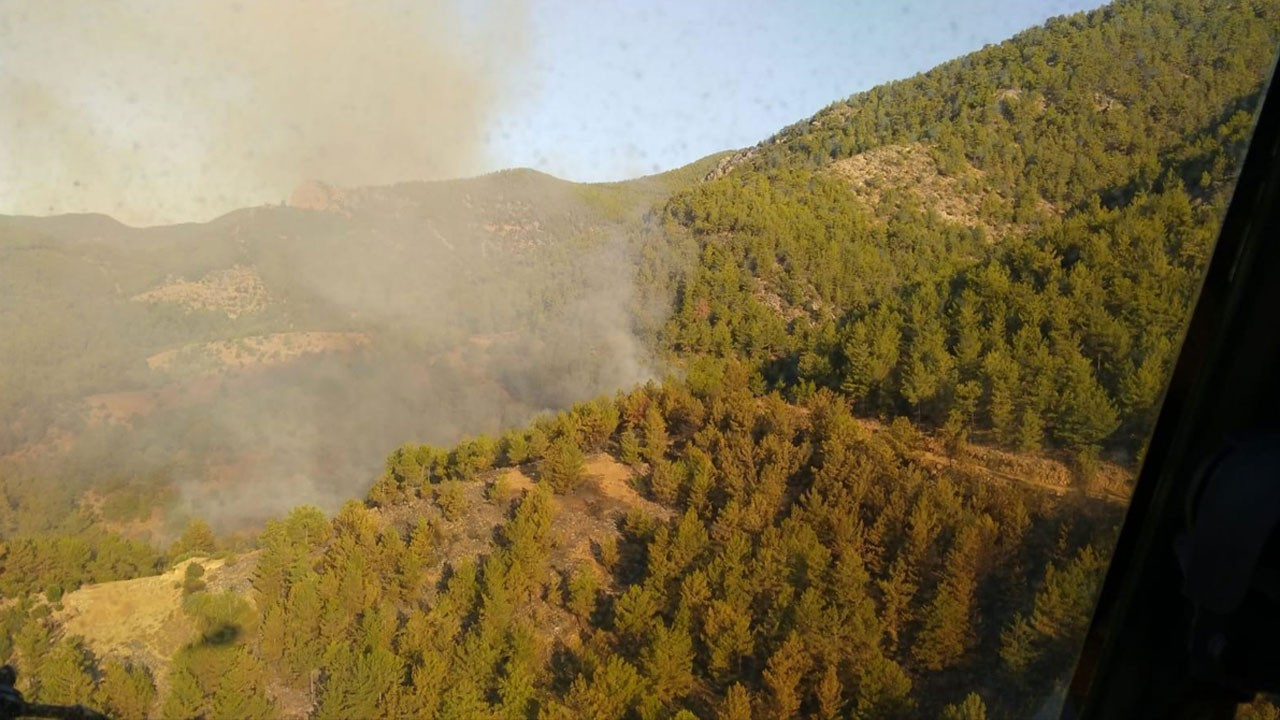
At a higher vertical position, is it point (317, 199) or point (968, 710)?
point (317, 199)

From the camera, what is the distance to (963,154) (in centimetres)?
4922

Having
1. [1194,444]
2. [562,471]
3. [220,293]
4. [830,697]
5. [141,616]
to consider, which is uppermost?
[1194,444]

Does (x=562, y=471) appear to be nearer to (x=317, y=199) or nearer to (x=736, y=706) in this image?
(x=736, y=706)

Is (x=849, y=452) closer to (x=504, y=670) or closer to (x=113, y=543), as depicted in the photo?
(x=504, y=670)

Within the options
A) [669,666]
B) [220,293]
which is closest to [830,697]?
[669,666]

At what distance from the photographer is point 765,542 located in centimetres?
1038

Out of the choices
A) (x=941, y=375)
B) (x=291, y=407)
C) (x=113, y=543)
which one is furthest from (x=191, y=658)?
(x=291, y=407)

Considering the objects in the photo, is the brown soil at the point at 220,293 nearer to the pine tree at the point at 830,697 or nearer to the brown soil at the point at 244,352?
the brown soil at the point at 244,352

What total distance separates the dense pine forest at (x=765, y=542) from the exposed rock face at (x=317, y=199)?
161ft

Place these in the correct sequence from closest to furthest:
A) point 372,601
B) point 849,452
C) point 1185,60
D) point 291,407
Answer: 1. point 372,601
2. point 849,452
3. point 1185,60
4. point 291,407

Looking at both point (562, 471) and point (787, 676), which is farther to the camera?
point (562, 471)

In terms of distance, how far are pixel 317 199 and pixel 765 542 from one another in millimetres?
72140

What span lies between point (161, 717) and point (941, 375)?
1449 cm

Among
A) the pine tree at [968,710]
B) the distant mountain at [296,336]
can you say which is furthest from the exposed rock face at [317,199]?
the pine tree at [968,710]
